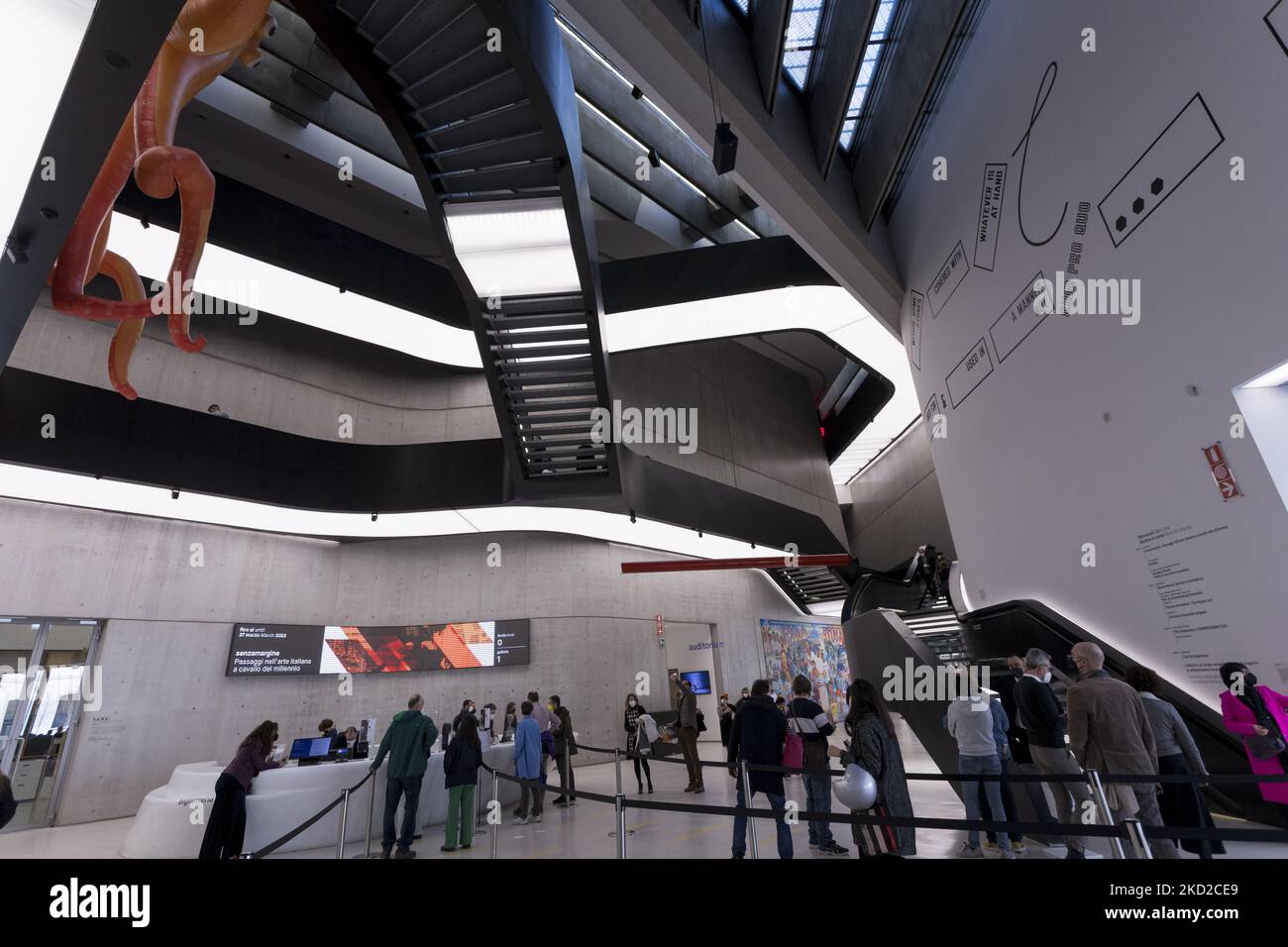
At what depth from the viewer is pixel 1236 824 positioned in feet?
14.3

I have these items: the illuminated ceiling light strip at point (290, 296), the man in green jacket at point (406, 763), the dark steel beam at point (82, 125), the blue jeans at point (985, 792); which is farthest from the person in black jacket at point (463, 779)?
the illuminated ceiling light strip at point (290, 296)

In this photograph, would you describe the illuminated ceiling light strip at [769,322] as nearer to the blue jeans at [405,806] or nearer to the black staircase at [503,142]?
the black staircase at [503,142]

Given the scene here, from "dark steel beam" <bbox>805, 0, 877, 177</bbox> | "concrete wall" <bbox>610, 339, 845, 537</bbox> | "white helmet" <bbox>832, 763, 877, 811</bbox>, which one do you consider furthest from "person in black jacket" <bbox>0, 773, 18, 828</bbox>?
"concrete wall" <bbox>610, 339, 845, 537</bbox>

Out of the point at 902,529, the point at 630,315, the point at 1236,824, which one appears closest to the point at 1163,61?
the point at 1236,824

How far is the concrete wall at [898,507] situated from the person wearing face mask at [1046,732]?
11371 millimetres

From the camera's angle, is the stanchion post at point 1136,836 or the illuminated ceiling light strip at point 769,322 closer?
the stanchion post at point 1136,836

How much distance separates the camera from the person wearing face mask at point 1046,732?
4375 mm

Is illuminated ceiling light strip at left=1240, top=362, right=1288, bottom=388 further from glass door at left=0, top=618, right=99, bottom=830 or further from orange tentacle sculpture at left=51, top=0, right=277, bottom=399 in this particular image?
glass door at left=0, top=618, right=99, bottom=830

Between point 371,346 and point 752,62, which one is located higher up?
point 371,346

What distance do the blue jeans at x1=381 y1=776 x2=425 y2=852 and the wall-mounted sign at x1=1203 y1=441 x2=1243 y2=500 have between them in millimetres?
7107

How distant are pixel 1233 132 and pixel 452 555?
13271 millimetres

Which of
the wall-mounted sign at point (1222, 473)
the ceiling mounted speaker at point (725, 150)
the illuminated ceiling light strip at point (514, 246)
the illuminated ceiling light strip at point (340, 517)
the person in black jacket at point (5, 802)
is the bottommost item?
the person in black jacket at point (5, 802)
